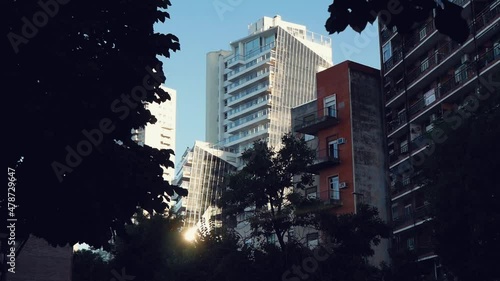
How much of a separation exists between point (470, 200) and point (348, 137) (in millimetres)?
31384

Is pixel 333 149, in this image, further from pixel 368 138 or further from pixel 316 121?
pixel 368 138

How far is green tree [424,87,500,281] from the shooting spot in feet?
79.7

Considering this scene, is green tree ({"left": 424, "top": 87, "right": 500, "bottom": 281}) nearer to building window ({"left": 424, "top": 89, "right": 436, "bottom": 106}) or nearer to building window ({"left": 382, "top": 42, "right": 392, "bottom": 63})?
building window ({"left": 424, "top": 89, "right": 436, "bottom": 106})

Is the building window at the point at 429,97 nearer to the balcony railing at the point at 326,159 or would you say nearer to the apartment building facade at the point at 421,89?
the apartment building facade at the point at 421,89

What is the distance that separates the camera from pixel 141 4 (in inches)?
537

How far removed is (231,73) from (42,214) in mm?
108828

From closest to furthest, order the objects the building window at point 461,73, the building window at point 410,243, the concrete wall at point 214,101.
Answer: the building window at point 461,73 → the building window at point 410,243 → the concrete wall at point 214,101

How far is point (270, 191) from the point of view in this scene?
3061cm

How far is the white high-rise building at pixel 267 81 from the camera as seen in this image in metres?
111

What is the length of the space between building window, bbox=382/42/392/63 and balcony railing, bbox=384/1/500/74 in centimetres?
45

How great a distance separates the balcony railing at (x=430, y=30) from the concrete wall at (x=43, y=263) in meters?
22.3

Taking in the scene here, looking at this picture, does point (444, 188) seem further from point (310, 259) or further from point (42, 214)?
point (42, 214)

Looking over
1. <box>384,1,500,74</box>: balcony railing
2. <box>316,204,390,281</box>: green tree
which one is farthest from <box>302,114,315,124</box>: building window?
<box>316,204,390,281</box>: green tree

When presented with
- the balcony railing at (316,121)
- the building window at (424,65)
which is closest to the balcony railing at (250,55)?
the balcony railing at (316,121)
